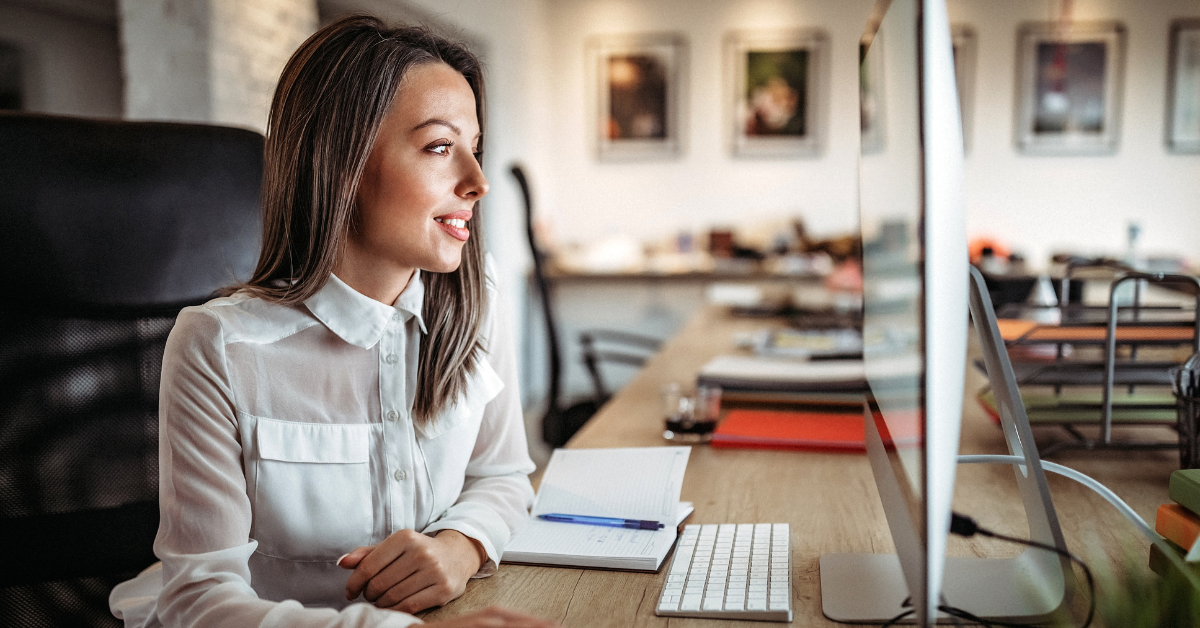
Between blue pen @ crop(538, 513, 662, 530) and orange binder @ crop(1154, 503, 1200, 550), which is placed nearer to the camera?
orange binder @ crop(1154, 503, 1200, 550)

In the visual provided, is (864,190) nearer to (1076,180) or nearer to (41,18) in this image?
(41,18)

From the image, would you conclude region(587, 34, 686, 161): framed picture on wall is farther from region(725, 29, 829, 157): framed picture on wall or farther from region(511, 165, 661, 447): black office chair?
region(511, 165, 661, 447): black office chair

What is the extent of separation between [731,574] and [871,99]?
0.48m

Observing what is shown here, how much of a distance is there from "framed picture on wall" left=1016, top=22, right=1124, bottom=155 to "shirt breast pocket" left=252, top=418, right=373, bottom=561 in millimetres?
5176

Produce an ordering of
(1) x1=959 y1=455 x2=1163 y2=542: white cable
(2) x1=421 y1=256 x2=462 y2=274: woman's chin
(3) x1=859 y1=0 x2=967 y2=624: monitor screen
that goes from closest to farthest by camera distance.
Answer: (3) x1=859 y1=0 x2=967 y2=624: monitor screen < (1) x1=959 y1=455 x2=1163 y2=542: white cable < (2) x1=421 y1=256 x2=462 y2=274: woman's chin

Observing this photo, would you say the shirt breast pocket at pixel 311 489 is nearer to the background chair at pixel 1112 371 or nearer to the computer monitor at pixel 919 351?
the computer monitor at pixel 919 351

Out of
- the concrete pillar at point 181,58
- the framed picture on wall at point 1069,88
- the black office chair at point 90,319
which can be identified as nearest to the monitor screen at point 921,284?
the black office chair at point 90,319

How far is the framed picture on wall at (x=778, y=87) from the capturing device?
5211 mm

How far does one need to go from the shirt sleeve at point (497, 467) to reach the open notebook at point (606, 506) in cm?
3

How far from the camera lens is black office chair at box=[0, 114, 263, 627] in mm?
1044

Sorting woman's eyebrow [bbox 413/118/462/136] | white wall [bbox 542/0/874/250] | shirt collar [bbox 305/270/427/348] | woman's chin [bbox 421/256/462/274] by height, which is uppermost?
white wall [bbox 542/0/874/250]

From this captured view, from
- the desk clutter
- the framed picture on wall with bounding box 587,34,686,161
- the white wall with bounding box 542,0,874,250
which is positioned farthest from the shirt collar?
the framed picture on wall with bounding box 587,34,686,161

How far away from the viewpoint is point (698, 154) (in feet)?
17.6

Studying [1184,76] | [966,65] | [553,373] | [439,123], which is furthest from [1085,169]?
[439,123]
